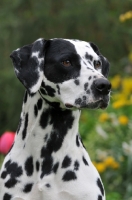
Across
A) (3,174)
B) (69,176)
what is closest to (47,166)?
(69,176)

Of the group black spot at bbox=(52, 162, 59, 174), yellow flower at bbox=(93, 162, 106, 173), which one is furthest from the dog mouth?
yellow flower at bbox=(93, 162, 106, 173)

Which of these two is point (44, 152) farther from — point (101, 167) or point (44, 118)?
point (101, 167)

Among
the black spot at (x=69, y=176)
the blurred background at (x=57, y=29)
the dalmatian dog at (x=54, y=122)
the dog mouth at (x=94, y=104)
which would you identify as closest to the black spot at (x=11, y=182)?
the dalmatian dog at (x=54, y=122)

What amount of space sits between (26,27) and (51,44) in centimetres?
880

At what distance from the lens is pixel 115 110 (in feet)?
28.9

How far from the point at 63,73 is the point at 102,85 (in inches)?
12.7

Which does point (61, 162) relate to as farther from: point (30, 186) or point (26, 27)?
point (26, 27)

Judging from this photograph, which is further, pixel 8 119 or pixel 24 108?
pixel 8 119

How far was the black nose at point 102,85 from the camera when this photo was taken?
4.02 m

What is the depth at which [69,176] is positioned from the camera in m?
4.30

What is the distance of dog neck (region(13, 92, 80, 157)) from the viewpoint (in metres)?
4.40

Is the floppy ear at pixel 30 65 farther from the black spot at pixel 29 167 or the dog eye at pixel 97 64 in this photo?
the black spot at pixel 29 167

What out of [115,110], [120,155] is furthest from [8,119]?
[120,155]

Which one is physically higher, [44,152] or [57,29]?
[44,152]
